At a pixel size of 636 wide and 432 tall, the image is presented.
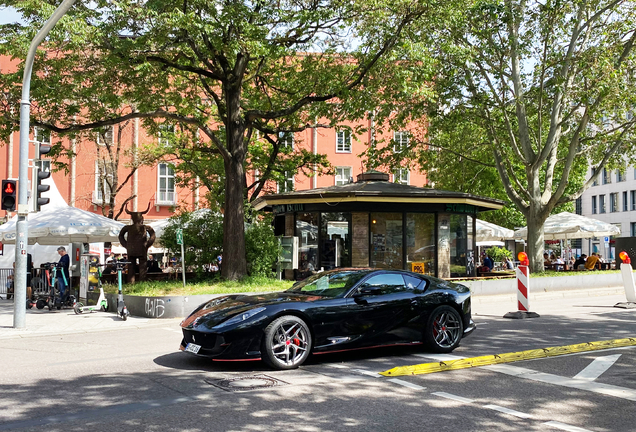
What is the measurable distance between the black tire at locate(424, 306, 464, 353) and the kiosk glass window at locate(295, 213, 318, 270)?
12.7 metres

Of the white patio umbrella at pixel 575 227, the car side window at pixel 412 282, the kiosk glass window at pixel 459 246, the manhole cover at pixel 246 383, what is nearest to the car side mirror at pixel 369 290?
the car side window at pixel 412 282

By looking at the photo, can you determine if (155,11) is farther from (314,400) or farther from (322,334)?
(314,400)

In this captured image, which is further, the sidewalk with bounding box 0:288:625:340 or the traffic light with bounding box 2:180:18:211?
the traffic light with bounding box 2:180:18:211

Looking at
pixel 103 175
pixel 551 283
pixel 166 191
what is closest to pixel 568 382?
pixel 551 283

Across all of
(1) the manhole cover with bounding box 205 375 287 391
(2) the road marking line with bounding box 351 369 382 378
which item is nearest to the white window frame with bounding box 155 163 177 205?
(2) the road marking line with bounding box 351 369 382 378

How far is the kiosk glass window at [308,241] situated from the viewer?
21969 millimetres

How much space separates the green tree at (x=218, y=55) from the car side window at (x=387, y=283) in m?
8.45

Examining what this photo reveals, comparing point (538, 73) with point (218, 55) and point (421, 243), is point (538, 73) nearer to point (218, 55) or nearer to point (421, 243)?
point (421, 243)

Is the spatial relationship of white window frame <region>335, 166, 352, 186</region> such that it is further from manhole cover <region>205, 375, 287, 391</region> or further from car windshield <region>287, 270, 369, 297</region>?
manhole cover <region>205, 375, 287, 391</region>

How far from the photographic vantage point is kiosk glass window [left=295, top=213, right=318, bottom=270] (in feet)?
72.1

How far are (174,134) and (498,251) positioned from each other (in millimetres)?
23048

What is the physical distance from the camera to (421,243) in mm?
21828

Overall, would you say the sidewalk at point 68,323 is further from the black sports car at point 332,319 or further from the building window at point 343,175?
the building window at point 343,175

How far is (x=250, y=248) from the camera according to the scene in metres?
19.5
